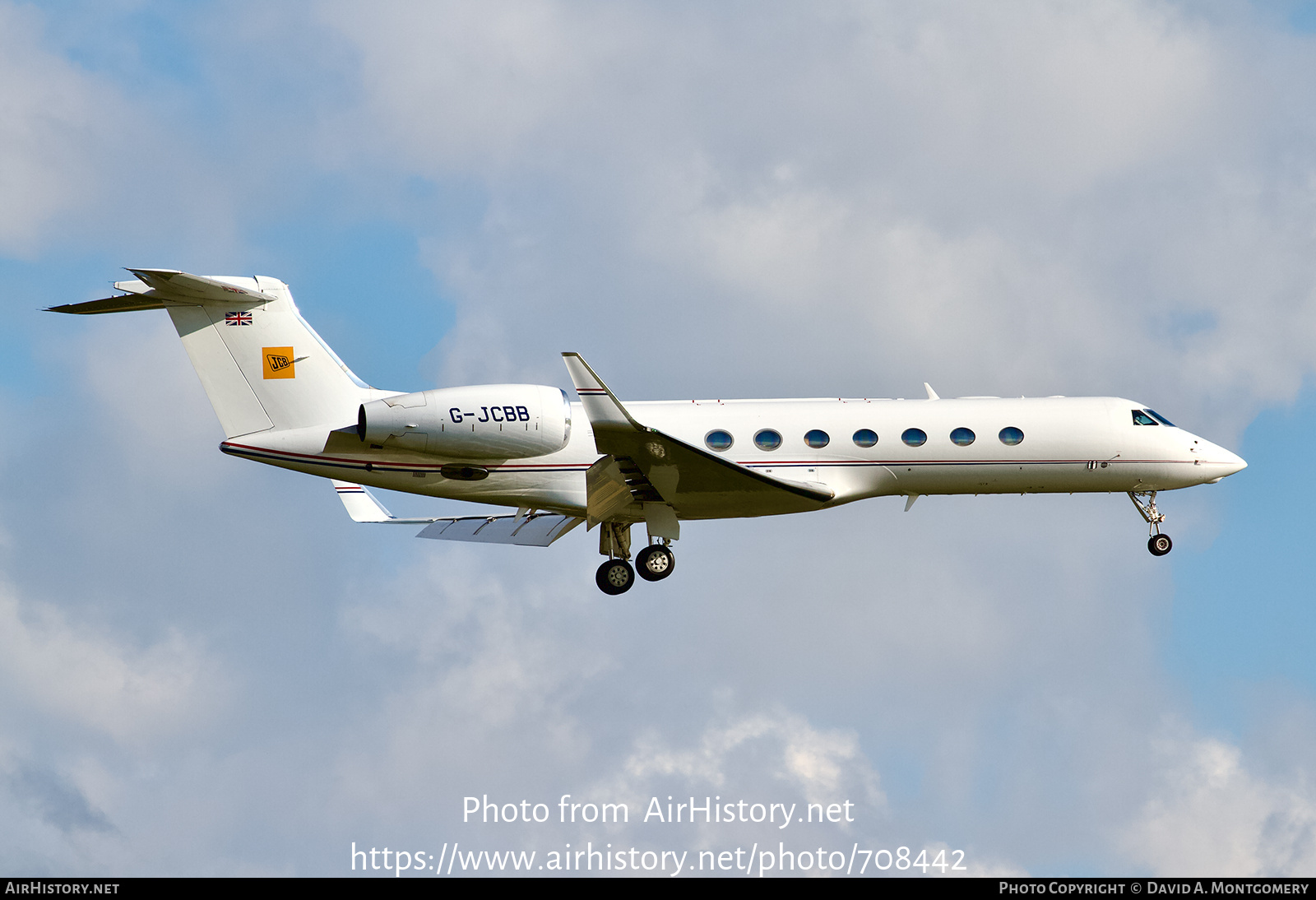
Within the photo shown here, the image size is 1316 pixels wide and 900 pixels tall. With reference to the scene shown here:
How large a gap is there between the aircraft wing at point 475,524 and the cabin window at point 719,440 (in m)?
4.15

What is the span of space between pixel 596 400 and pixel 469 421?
2.95 metres

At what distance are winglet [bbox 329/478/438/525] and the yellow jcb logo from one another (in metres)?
4.30

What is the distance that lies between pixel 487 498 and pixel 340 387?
10.8 ft

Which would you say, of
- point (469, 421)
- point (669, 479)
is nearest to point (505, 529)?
point (669, 479)

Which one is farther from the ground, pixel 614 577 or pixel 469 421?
pixel 469 421

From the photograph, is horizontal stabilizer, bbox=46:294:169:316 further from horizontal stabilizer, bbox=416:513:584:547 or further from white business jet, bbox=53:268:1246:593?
horizontal stabilizer, bbox=416:513:584:547

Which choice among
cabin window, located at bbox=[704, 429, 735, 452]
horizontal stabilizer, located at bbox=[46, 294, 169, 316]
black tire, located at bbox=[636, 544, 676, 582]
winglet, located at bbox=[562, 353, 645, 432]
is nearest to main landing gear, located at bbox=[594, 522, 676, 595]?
black tire, located at bbox=[636, 544, 676, 582]

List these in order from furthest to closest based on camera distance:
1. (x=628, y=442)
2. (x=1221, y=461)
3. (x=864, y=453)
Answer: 1. (x=1221, y=461)
2. (x=864, y=453)
3. (x=628, y=442)

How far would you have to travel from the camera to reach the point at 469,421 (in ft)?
85.6

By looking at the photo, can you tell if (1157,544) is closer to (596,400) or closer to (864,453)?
(864,453)

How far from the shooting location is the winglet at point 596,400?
23484 millimetres

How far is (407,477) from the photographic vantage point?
27.7 metres

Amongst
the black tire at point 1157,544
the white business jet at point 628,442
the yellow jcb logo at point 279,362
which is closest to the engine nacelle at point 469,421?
the white business jet at point 628,442
